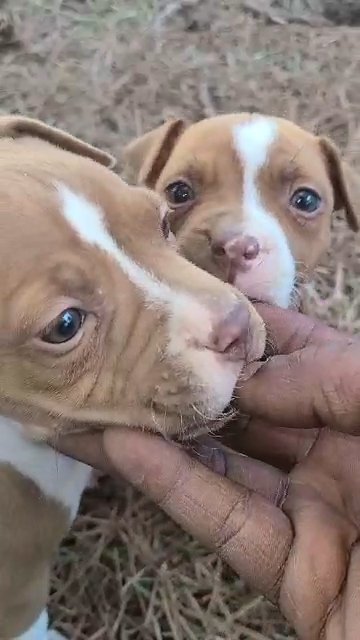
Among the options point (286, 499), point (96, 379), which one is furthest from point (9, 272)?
point (286, 499)

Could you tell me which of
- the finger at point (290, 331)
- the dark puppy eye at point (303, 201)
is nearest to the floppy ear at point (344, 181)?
the dark puppy eye at point (303, 201)

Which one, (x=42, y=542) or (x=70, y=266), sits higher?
(x=70, y=266)

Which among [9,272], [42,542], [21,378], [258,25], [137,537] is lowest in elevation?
[137,537]

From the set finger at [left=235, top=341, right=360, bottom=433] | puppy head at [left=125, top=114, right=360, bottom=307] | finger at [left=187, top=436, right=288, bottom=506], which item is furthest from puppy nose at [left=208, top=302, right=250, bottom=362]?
puppy head at [left=125, top=114, right=360, bottom=307]

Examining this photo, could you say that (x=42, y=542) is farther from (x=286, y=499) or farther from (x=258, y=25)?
(x=258, y=25)

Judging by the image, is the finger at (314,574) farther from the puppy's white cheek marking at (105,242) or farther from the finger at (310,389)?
the puppy's white cheek marking at (105,242)

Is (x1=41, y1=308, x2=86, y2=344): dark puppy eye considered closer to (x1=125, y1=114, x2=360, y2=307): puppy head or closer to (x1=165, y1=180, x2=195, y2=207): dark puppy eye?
(x1=125, y1=114, x2=360, y2=307): puppy head
